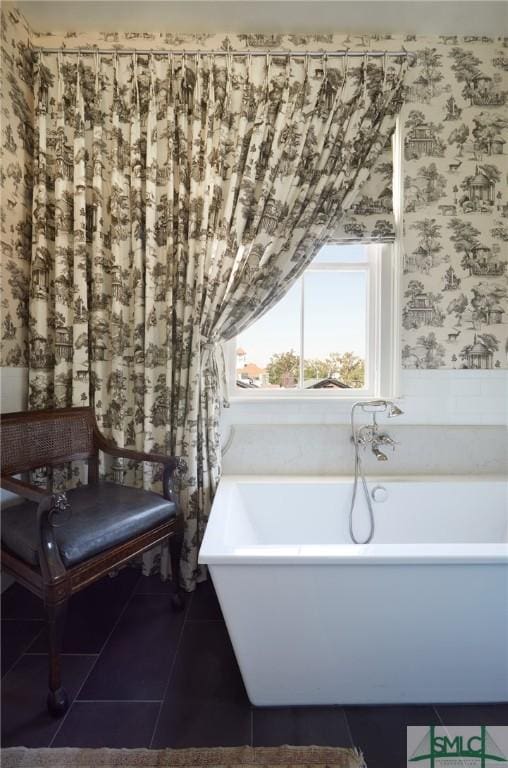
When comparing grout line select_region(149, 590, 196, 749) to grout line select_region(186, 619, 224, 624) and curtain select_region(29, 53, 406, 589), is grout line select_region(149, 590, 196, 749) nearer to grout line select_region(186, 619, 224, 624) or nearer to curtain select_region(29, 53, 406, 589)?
grout line select_region(186, 619, 224, 624)

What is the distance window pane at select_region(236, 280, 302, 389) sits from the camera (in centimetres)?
212

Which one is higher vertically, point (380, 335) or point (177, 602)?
point (380, 335)

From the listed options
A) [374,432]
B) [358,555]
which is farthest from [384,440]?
[358,555]

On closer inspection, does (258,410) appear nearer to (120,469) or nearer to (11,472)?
(120,469)

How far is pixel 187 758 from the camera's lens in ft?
3.33

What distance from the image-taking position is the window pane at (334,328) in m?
2.10

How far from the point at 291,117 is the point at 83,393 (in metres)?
1.89

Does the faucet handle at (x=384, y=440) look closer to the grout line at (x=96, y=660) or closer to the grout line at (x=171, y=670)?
the grout line at (x=171, y=670)

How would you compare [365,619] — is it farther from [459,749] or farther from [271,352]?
[271,352]

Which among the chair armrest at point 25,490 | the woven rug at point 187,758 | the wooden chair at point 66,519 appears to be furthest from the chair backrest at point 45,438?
the woven rug at point 187,758

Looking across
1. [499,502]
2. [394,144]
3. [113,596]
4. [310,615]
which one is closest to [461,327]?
[499,502]

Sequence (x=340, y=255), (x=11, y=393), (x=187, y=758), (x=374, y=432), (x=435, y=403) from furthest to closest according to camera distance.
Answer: (x=340, y=255), (x=435, y=403), (x=374, y=432), (x=11, y=393), (x=187, y=758)

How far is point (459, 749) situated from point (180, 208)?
245 cm

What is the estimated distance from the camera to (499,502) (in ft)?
5.83
